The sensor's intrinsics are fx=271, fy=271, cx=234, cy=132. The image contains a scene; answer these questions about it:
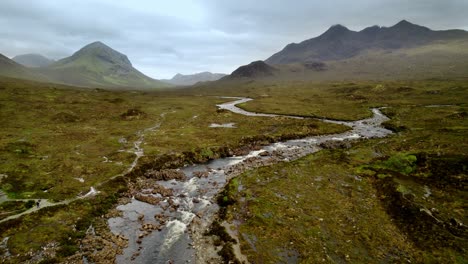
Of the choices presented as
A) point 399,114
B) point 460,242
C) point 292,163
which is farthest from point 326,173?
point 399,114

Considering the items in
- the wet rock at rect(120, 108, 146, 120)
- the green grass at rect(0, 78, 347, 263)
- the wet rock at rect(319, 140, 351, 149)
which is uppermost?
the wet rock at rect(120, 108, 146, 120)

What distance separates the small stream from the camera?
24.5 m

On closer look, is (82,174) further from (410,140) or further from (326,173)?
(410,140)

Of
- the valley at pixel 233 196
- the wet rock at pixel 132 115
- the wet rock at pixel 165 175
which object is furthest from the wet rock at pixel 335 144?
the wet rock at pixel 132 115

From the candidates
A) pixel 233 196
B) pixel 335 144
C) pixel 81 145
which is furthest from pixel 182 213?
pixel 335 144

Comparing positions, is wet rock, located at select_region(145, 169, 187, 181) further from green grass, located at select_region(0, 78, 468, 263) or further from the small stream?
green grass, located at select_region(0, 78, 468, 263)

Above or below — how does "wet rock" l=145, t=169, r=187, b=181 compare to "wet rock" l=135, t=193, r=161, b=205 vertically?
above

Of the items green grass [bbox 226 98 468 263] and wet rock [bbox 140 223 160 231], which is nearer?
green grass [bbox 226 98 468 263]

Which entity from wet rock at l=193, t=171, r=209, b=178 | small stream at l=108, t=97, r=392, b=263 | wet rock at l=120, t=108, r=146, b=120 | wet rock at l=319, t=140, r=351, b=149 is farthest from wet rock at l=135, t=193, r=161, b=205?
wet rock at l=120, t=108, r=146, b=120

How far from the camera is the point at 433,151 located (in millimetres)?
42688

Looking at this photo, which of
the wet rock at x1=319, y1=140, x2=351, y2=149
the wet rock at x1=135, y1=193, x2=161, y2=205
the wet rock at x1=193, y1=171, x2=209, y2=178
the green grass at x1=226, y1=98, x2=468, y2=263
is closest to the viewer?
the green grass at x1=226, y1=98, x2=468, y2=263

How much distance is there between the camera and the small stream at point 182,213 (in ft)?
Answer: 80.5

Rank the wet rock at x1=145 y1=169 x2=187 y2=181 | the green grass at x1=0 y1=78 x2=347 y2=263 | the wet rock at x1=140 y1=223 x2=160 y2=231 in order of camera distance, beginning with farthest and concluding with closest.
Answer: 1. the wet rock at x1=145 y1=169 x2=187 y2=181
2. the green grass at x1=0 y1=78 x2=347 y2=263
3. the wet rock at x1=140 y1=223 x2=160 y2=231

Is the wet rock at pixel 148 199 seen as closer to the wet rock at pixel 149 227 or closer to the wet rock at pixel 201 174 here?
the wet rock at pixel 149 227
